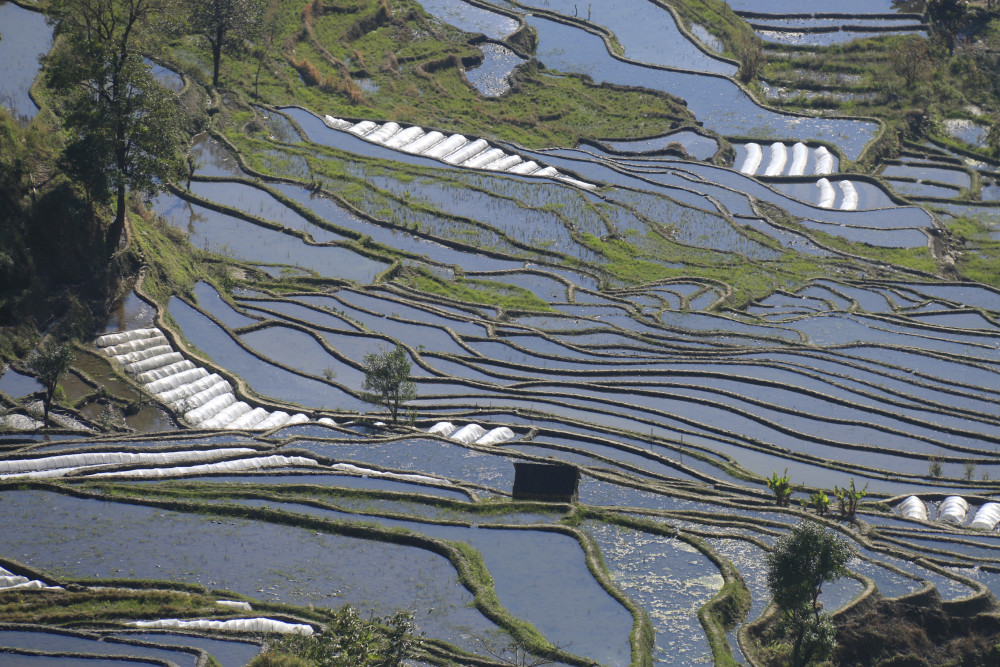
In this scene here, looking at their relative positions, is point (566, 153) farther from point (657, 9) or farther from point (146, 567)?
point (146, 567)

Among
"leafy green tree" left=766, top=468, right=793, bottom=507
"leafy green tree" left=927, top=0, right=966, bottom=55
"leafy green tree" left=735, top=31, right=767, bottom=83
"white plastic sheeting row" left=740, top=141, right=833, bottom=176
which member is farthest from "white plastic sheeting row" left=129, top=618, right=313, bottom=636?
"leafy green tree" left=927, top=0, right=966, bottom=55

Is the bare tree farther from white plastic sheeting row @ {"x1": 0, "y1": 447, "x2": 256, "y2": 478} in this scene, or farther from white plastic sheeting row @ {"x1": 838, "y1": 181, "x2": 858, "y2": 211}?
white plastic sheeting row @ {"x1": 0, "y1": 447, "x2": 256, "y2": 478}

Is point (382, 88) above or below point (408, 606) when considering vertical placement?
above

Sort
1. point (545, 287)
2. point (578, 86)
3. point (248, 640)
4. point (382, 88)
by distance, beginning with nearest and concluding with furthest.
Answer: point (248, 640) < point (545, 287) < point (382, 88) < point (578, 86)

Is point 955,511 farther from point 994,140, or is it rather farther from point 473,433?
point 994,140

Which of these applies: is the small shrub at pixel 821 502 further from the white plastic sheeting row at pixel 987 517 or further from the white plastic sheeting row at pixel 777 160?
the white plastic sheeting row at pixel 777 160

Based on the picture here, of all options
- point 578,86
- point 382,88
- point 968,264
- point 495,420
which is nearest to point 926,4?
point 578,86

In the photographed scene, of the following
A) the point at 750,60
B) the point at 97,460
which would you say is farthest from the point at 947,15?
the point at 97,460
